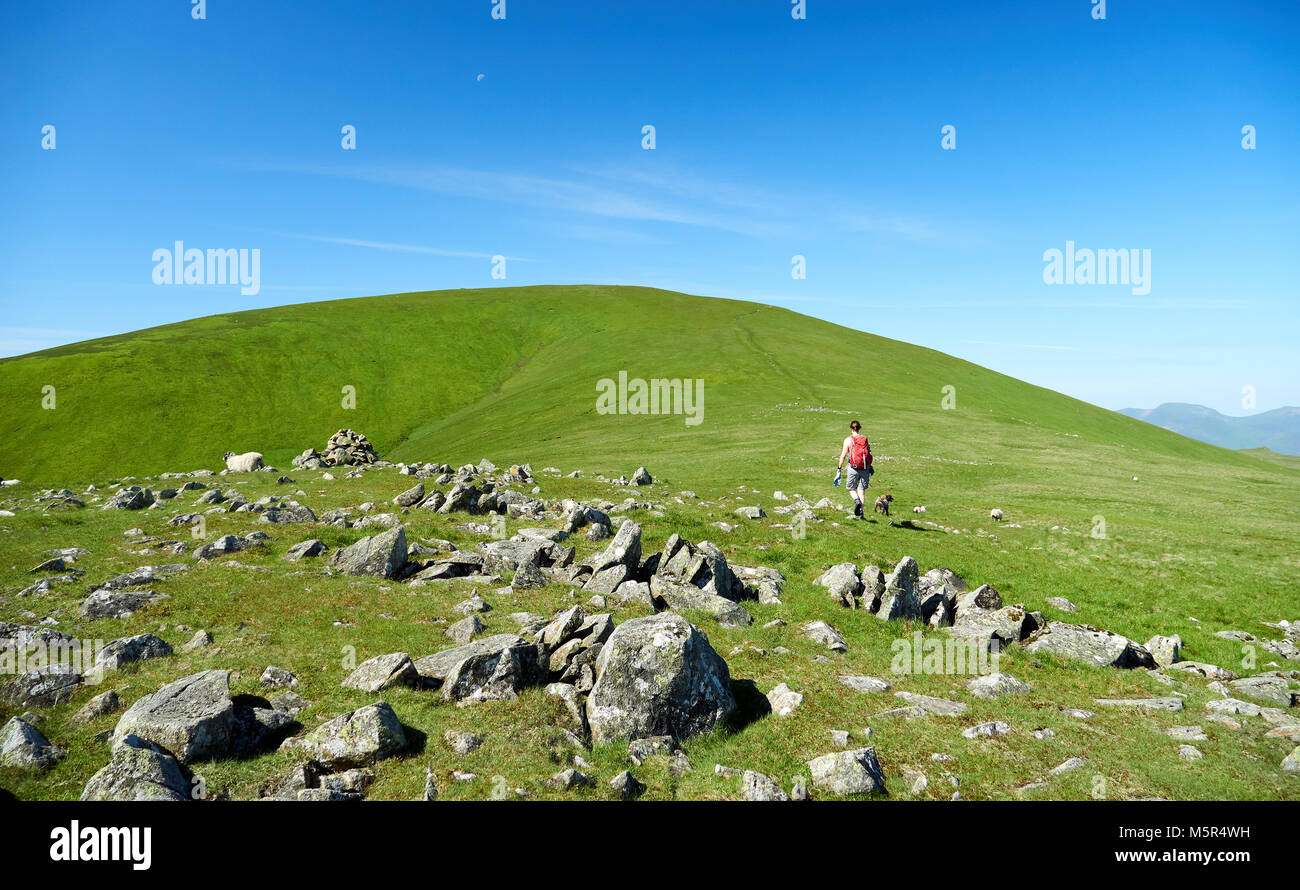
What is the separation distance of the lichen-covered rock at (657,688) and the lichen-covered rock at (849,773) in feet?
8.02

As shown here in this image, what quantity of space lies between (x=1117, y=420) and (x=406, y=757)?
14272 cm

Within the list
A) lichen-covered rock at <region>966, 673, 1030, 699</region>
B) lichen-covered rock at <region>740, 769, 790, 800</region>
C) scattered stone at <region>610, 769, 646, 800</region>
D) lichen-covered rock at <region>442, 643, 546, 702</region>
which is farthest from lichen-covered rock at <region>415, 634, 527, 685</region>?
lichen-covered rock at <region>966, 673, 1030, 699</region>

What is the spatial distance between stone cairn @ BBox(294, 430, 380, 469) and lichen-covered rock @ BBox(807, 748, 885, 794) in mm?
50914

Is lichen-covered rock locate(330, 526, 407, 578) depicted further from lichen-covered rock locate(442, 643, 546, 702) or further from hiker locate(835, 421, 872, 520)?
hiker locate(835, 421, 872, 520)

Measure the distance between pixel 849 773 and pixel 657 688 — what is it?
146 inches

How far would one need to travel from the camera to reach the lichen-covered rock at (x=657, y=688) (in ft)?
38.2

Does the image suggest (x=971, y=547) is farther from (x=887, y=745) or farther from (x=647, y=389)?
(x=647, y=389)

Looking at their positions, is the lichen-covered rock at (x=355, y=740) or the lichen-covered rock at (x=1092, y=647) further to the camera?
the lichen-covered rock at (x=1092, y=647)

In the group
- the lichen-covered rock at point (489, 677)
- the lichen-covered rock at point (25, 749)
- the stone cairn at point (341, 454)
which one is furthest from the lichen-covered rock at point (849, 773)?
the stone cairn at point (341, 454)

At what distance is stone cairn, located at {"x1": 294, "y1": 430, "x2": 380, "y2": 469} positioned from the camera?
172 feet

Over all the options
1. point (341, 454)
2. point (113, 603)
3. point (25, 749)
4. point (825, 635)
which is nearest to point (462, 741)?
point (25, 749)

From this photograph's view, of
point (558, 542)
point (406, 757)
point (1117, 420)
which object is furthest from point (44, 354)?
point (1117, 420)

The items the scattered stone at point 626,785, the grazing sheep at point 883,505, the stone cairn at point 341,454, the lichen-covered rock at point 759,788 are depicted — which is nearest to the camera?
the lichen-covered rock at point 759,788

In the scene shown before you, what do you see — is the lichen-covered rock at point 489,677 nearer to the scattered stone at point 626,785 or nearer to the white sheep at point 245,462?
the scattered stone at point 626,785
